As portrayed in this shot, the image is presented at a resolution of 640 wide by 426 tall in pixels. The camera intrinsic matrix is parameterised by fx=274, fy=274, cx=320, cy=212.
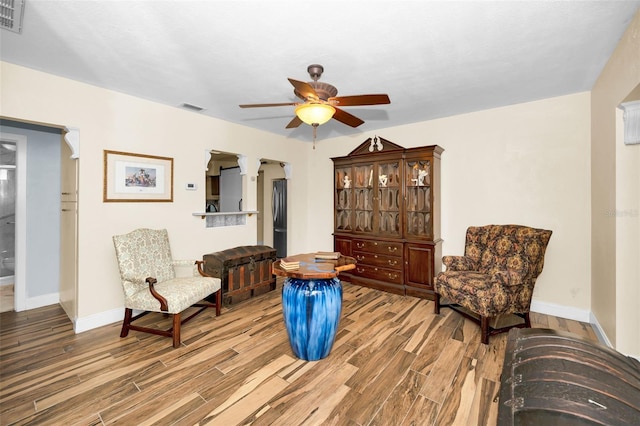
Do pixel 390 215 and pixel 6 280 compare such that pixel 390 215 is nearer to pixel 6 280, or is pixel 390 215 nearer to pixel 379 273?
pixel 379 273

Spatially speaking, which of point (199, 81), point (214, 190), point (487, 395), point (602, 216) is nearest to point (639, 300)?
point (602, 216)

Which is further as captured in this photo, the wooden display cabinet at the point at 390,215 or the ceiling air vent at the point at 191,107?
the wooden display cabinet at the point at 390,215

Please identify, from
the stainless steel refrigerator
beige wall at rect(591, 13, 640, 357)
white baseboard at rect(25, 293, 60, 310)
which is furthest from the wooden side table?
the stainless steel refrigerator

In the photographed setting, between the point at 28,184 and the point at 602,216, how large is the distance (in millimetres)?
6747

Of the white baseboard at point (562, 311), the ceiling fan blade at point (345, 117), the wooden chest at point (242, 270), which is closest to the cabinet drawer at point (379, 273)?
the wooden chest at point (242, 270)

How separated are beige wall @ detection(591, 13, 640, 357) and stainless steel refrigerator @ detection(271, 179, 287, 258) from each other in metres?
5.08

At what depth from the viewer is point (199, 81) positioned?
2.91m

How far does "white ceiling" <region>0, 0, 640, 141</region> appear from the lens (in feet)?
6.06

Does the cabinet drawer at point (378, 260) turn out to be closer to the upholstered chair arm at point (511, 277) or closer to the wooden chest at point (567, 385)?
the upholstered chair arm at point (511, 277)

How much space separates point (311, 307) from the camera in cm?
229

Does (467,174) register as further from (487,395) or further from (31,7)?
(31,7)

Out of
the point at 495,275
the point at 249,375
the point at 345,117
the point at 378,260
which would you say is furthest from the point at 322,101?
the point at 378,260

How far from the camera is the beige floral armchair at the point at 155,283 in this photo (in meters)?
2.64

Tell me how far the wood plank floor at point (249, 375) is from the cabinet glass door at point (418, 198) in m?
1.31
